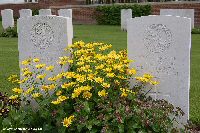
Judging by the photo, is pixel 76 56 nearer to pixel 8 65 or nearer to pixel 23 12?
pixel 8 65

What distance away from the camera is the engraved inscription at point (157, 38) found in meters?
4.61

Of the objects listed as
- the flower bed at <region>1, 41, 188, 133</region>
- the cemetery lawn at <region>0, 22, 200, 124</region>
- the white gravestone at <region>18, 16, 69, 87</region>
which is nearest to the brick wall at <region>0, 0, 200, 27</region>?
the cemetery lawn at <region>0, 22, 200, 124</region>

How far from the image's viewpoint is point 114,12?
2092cm

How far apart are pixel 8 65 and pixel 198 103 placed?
13.7 feet

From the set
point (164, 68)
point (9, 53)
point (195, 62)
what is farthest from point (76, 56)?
point (9, 53)

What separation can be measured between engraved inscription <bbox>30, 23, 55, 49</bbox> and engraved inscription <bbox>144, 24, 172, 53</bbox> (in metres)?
1.04

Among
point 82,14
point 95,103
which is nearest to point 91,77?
point 95,103

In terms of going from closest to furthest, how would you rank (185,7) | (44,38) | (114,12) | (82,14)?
(44,38)
(185,7)
(114,12)
(82,14)

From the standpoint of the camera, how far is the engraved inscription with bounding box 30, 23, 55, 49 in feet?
16.5

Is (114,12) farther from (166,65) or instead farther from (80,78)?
(80,78)

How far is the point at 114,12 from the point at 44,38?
16.1 meters

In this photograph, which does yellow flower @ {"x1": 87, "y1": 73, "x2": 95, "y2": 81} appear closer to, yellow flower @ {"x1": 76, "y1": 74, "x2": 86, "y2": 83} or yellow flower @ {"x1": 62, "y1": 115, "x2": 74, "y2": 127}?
yellow flower @ {"x1": 76, "y1": 74, "x2": 86, "y2": 83}

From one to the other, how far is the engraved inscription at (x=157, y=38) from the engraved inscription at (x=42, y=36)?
1.04 metres

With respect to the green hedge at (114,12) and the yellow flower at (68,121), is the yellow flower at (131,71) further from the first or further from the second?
the green hedge at (114,12)
